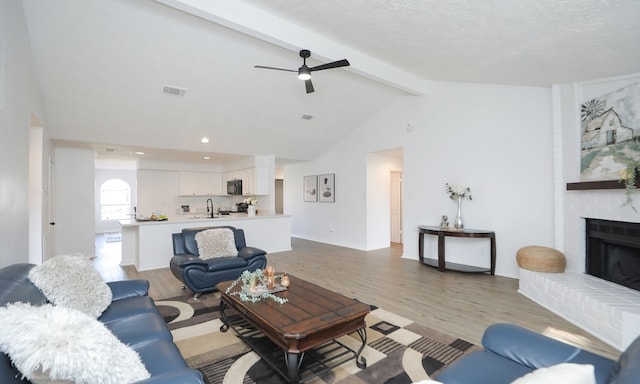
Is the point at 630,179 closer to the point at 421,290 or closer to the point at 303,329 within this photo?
the point at 421,290

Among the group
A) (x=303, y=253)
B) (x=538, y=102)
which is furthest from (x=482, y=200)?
(x=303, y=253)

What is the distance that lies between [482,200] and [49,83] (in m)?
6.58

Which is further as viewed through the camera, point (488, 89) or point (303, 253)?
point (303, 253)

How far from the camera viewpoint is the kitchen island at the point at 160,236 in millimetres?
5457

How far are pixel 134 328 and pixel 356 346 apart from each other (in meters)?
1.70

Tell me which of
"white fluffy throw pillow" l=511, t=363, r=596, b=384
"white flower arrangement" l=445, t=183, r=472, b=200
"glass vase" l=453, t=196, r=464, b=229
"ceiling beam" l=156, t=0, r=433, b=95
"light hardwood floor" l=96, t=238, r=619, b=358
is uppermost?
"ceiling beam" l=156, t=0, r=433, b=95

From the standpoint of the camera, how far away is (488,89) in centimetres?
505

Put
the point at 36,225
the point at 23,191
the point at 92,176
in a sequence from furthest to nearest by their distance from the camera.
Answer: the point at 92,176 < the point at 36,225 < the point at 23,191

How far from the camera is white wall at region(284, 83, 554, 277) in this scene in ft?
15.1

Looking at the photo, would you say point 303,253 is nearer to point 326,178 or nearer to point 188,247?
point 326,178

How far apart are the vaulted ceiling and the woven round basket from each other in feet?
7.24

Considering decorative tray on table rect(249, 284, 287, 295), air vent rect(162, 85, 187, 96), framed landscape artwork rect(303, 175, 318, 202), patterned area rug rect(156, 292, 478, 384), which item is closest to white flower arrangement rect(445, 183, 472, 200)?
patterned area rug rect(156, 292, 478, 384)

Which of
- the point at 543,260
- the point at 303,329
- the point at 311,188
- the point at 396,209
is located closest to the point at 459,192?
the point at 543,260

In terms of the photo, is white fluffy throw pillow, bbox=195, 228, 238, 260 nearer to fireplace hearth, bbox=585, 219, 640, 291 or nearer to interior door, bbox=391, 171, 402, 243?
fireplace hearth, bbox=585, 219, 640, 291
